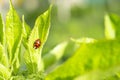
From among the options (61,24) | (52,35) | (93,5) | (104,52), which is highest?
(93,5)

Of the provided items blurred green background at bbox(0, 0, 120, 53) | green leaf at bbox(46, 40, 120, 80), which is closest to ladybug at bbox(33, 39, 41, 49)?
green leaf at bbox(46, 40, 120, 80)

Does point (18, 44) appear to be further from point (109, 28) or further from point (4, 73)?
point (109, 28)

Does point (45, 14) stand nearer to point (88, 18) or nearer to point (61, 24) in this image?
point (61, 24)

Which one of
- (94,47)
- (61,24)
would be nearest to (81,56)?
(94,47)

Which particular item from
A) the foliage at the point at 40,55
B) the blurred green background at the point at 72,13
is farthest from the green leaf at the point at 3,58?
the blurred green background at the point at 72,13

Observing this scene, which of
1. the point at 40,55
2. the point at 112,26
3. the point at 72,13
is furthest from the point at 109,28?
the point at 72,13

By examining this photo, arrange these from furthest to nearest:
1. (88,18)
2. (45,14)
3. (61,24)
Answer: (88,18) < (61,24) < (45,14)

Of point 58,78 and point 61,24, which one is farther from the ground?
point 61,24

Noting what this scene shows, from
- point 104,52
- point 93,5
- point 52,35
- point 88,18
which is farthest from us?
point 93,5
